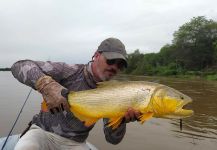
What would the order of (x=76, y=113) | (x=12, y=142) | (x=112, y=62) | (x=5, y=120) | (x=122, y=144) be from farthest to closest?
(x=5, y=120) < (x=122, y=144) < (x=12, y=142) < (x=112, y=62) < (x=76, y=113)

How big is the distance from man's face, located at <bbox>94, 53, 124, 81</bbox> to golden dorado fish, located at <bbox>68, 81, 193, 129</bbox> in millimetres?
674

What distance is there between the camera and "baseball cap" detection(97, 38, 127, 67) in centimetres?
459

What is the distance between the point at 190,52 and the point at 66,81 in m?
78.1

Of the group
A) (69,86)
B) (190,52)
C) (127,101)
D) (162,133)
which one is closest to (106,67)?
(69,86)

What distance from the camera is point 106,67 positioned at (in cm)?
463

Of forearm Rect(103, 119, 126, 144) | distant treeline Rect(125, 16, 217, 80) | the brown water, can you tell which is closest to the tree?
distant treeline Rect(125, 16, 217, 80)

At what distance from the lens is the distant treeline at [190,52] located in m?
77.5

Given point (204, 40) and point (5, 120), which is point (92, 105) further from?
point (204, 40)

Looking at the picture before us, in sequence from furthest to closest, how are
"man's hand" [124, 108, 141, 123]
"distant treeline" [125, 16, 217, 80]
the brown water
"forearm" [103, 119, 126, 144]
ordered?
"distant treeline" [125, 16, 217, 80] → the brown water → "forearm" [103, 119, 126, 144] → "man's hand" [124, 108, 141, 123]

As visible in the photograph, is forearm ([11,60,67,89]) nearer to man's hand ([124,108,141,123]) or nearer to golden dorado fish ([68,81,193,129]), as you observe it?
golden dorado fish ([68,81,193,129])

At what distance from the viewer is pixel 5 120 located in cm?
1393

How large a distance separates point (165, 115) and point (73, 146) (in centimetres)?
164

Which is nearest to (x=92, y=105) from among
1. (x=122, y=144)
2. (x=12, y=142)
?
(x=12, y=142)

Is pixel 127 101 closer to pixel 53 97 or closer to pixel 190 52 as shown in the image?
pixel 53 97
